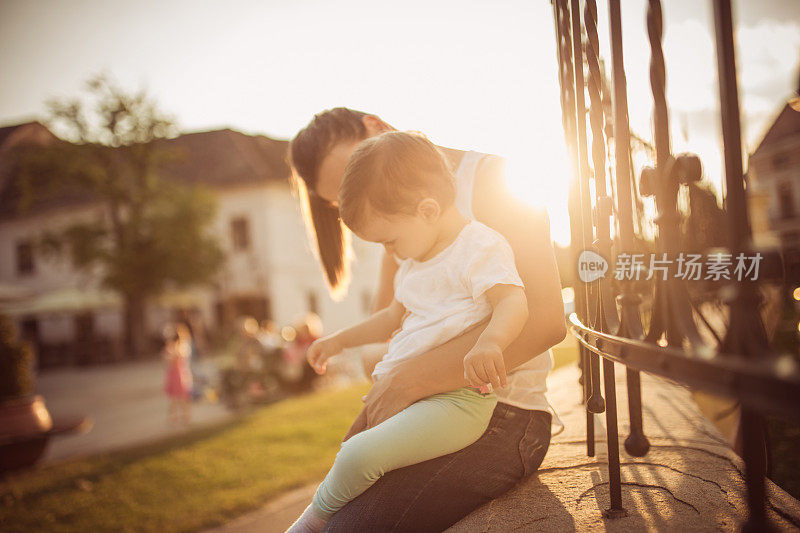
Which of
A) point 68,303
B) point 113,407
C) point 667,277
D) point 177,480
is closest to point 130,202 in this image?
point 68,303

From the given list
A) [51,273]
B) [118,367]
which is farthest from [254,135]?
[118,367]

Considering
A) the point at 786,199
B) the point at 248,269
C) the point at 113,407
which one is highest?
the point at 786,199

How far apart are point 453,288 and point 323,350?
26.6 inches

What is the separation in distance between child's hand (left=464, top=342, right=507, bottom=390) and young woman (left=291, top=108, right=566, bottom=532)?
14cm

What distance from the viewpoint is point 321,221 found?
108 inches

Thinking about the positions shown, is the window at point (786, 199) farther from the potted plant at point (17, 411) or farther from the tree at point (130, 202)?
the tree at point (130, 202)

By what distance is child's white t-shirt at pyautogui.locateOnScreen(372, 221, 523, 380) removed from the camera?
5.36 feet

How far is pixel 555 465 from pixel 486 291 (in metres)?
0.63

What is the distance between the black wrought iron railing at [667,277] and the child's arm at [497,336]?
18 cm

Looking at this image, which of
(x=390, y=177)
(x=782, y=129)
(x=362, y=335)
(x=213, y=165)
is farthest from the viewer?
→ (x=213, y=165)

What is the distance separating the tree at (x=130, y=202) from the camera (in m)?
25.1

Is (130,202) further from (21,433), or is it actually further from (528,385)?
(528,385)

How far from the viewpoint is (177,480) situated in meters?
6.42

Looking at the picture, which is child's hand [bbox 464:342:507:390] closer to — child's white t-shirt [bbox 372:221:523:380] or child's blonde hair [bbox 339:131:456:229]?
child's white t-shirt [bbox 372:221:523:380]
